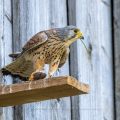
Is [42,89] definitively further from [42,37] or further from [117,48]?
[117,48]

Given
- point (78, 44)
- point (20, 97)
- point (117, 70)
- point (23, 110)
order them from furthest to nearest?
point (117, 70)
point (78, 44)
point (23, 110)
point (20, 97)

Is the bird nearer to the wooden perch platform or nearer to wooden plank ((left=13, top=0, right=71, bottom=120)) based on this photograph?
the wooden perch platform

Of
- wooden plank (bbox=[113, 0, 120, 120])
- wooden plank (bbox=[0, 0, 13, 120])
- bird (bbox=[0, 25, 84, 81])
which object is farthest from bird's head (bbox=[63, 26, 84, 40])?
wooden plank (bbox=[113, 0, 120, 120])

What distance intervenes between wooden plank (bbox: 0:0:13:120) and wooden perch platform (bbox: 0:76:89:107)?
0.31 meters

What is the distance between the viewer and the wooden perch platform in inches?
116

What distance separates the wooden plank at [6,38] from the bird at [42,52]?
232mm

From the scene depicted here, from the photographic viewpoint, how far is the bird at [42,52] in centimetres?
323

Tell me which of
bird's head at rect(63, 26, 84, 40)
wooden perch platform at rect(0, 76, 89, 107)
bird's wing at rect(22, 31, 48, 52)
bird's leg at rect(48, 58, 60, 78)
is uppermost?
bird's head at rect(63, 26, 84, 40)

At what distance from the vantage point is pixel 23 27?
3.60 meters

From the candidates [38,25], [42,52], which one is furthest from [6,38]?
[42,52]

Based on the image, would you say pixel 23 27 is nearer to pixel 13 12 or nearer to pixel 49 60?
pixel 13 12

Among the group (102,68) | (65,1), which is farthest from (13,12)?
(102,68)

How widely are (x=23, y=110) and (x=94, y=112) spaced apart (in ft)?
1.83

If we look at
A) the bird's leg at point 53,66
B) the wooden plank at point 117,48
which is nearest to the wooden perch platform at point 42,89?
the bird's leg at point 53,66
